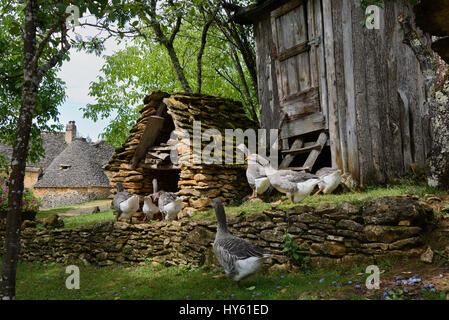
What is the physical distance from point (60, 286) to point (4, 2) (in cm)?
1037

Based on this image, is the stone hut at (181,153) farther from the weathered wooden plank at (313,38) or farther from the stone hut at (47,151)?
the stone hut at (47,151)

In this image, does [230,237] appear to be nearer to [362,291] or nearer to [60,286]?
[362,291]

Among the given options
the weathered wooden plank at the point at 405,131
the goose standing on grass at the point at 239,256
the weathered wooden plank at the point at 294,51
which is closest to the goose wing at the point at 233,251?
the goose standing on grass at the point at 239,256

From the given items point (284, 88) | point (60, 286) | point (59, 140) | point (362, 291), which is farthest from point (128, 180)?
point (59, 140)

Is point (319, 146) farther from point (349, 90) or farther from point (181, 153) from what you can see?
point (181, 153)

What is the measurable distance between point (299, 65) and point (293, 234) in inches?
194

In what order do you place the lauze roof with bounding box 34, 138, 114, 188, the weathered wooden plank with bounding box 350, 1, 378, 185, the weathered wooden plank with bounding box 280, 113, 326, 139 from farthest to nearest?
the lauze roof with bounding box 34, 138, 114, 188
the weathered wooden plank with bounding box 280, 113, 326, 139
the weathered wooden plank with bounding box 350, 1, 378, 185

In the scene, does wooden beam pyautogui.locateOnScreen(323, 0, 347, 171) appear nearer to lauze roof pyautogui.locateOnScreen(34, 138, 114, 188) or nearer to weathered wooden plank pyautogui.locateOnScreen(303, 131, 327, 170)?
weathered wooden plank pyautogui.locateOnScreen(303, 131, 327, 170)

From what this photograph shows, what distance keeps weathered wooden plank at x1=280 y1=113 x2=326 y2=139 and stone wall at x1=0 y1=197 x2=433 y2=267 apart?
321 cm

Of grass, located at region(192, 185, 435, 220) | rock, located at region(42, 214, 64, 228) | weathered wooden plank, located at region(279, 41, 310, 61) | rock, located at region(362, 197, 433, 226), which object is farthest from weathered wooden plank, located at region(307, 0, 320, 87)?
rock, located at region(42, 214, 64, 228)

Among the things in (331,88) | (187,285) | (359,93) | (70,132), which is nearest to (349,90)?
(359,93)

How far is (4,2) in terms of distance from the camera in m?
12.2

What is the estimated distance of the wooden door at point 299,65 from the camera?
8.59m

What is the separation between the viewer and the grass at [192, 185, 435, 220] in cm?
604
